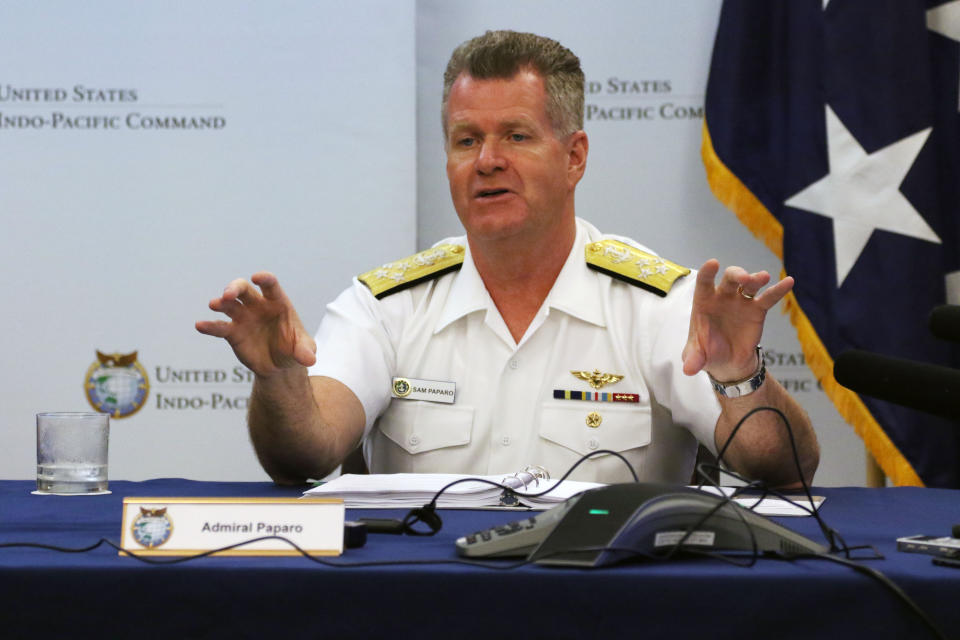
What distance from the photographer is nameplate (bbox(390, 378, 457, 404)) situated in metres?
1.99

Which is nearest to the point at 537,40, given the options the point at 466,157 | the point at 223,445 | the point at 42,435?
the point at 466,157

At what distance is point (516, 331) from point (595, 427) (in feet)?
0.94

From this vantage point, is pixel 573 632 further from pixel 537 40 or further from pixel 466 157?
pixel 537 40

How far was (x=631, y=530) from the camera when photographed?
0.84 metres

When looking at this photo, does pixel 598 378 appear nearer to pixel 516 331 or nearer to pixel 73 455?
pixel 516 331

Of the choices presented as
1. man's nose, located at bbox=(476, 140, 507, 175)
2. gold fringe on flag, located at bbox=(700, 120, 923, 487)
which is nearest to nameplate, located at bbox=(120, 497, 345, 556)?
man's nose, located at bbox=(476, 140, 507, 175)

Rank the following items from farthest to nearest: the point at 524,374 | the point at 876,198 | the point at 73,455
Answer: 1. the point at 876,198
2. the point at 524,374
3. the point at 73,455

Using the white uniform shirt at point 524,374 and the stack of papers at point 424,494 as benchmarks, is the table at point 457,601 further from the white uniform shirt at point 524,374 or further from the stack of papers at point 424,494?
the white uniform shirt at point 524,374

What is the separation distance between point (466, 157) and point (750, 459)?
0.83 m

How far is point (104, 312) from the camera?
287 cm

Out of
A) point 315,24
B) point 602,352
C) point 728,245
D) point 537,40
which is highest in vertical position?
point 315,24

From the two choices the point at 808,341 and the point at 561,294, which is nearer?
the point at 561,294

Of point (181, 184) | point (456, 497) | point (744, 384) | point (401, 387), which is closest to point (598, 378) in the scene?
point (401, 387)

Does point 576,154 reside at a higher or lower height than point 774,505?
higher
